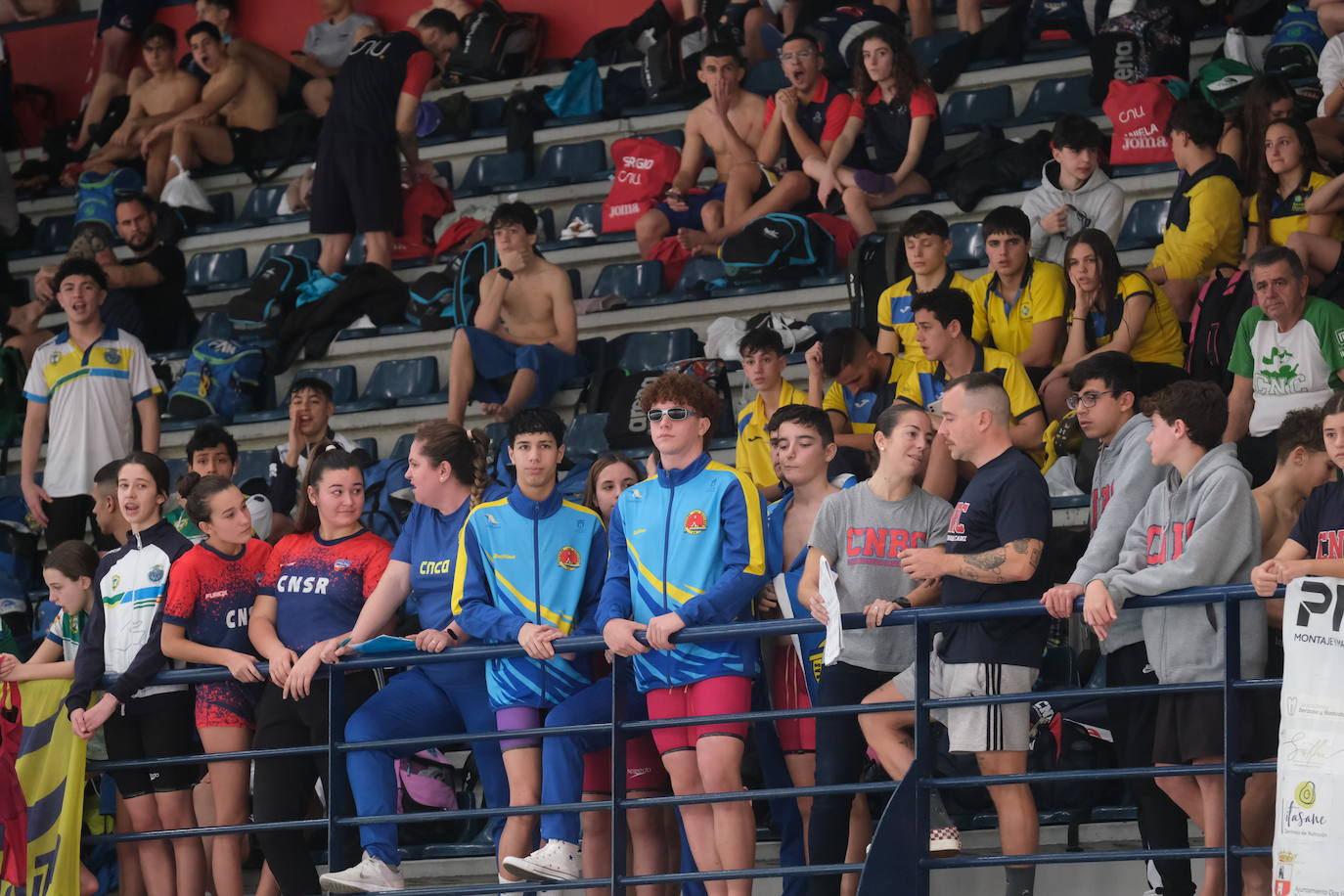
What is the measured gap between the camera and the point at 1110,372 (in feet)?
18.5

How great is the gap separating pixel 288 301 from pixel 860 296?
324 cm

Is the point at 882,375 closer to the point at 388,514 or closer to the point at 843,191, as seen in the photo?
the point at 843,191

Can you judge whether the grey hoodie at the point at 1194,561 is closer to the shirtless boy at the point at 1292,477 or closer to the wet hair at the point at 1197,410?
the wet hair at the point at 1197,410

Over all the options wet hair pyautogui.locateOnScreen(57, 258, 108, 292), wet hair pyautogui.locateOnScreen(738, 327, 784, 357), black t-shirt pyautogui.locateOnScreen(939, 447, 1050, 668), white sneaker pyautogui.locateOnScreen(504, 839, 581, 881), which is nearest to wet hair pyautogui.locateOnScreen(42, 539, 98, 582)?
white sneaker pyautogui.locateOnScreen(504, 839, 581, 881)

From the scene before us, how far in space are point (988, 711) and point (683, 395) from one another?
4.22ft

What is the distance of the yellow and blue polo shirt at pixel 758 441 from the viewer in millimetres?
6996

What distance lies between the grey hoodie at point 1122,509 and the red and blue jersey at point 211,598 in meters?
2.67

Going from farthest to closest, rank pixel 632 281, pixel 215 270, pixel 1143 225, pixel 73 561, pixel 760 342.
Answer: pixel 215 270, pixel 632 281, pixel 1143 225, pixel 760 342, pixel 73 561

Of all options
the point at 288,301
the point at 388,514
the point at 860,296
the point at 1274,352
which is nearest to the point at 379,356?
the point at 288,301

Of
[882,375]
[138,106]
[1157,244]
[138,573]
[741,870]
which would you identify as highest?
[138,106]

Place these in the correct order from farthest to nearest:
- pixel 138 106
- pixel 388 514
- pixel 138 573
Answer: pixel 138 106 < pixel 388 514 < pixel 138 573

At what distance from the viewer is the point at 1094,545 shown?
4977mm

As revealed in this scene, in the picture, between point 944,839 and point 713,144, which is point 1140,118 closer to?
point 713,144

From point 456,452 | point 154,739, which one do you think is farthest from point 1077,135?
point 154,739
